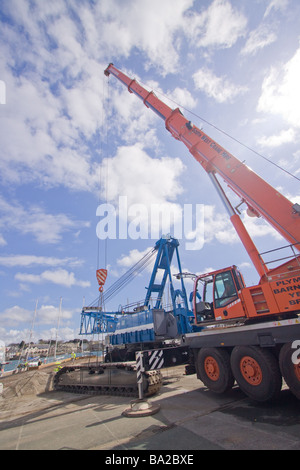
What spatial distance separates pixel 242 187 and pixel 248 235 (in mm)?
1569

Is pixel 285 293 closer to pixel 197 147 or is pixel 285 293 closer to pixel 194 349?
pixel 194 349

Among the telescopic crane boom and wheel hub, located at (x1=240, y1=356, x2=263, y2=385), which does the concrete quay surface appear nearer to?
wheel hub, located at (x1=240, y1=356, x2=263, y2=385)

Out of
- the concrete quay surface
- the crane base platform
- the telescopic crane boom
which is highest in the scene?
the telescopic crane boom

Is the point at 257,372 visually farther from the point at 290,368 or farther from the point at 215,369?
the point at 215,369

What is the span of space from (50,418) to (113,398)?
239cm

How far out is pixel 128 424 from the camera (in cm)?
516

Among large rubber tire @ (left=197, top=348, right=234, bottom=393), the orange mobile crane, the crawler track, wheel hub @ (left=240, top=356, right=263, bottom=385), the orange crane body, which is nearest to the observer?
the orange mobile crane

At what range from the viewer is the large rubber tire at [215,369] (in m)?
6.79

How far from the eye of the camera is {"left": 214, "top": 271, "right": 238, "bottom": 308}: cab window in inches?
277

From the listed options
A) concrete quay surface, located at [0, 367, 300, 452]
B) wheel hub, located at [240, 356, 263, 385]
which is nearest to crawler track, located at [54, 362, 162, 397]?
concrete quay surface, located at [0, 367, 300, 452]

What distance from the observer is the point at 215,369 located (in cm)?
721

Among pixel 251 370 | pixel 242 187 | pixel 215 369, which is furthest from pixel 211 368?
pixel 242 187

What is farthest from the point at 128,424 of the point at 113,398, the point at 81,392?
the point at 81,392
